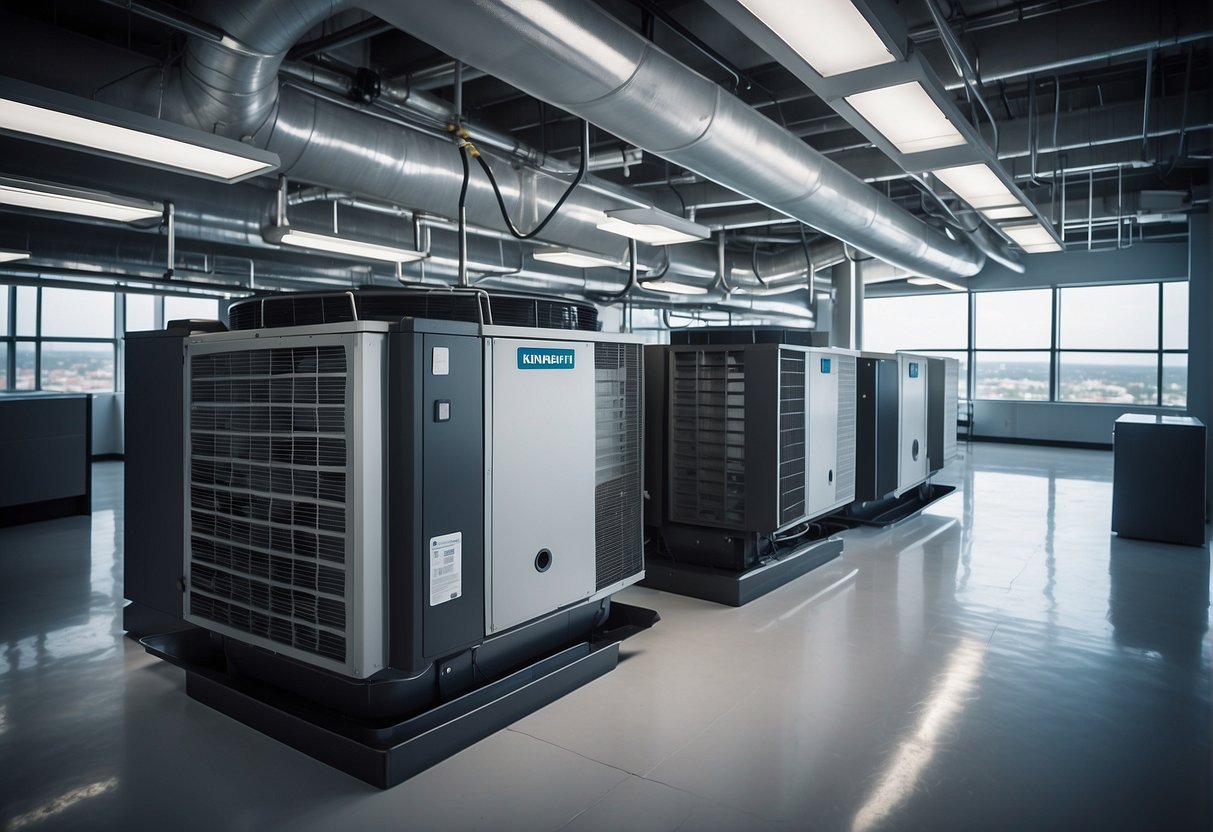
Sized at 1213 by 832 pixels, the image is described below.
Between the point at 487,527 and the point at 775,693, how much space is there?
1331 mm

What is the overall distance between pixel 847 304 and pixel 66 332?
10732 millimetres

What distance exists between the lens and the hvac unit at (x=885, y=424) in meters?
5.61

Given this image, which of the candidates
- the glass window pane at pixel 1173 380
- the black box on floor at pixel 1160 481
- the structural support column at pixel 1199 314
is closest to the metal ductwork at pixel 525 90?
the black box on floor at pixel 1160 481

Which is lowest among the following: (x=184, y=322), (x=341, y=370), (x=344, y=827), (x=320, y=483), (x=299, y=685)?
(x=344, y=827)

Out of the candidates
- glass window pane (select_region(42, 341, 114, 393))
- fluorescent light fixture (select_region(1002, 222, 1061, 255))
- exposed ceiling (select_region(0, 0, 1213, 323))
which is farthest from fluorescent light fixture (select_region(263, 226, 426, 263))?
glass window pane (select_region(42, 341, 114, 393))

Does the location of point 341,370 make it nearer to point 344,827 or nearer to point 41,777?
point 344,827

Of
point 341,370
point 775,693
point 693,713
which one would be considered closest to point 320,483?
point 341,370

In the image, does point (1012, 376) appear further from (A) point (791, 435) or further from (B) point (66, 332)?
(B) point (66, 332)

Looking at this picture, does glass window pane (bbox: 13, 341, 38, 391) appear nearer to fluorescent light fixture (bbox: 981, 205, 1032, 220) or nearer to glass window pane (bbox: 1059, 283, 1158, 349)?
fluorescent light fixture (bbox: 981, 205, 1032, 220)

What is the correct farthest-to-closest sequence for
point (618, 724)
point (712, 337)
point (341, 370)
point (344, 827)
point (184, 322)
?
point (712, 337) → point (184, 322) → point (618, 724) → point (341, 370) → point (344, 827)

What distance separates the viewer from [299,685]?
2.54 m

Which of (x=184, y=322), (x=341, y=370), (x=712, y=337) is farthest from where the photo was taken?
(x=712, y=337)

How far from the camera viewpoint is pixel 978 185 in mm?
4320

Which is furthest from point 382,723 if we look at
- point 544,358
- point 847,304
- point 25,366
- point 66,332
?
point 66,332
